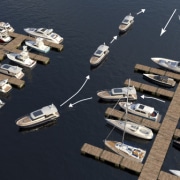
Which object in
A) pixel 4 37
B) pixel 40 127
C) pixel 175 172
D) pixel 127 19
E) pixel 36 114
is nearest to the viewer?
pixel 175 172

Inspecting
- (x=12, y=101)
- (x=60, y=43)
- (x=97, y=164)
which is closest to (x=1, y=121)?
(x=12, y=101)

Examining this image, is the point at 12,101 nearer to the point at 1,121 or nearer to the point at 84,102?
the point at 1,121

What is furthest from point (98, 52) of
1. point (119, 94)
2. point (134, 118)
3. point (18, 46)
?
point (134, 118)

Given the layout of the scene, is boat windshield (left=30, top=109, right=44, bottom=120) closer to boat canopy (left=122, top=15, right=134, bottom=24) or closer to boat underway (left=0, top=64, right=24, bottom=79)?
boat underway (left=0, top=64, right=24, bottom=79)

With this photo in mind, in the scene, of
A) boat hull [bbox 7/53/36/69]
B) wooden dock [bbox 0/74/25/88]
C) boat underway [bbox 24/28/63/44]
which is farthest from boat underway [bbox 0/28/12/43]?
wooden dock [bbox 0/74/25/88]

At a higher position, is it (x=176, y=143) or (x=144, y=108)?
(x=144, y=108)

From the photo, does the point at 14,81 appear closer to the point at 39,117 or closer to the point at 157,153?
the point at 39,117

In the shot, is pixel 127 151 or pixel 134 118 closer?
pixel 127 151

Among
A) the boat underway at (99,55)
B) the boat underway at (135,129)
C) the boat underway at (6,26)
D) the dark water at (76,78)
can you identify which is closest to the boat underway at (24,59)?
the dark water at (76,78)

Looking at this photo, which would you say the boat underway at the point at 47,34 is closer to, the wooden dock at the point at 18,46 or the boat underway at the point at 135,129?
the wooden dock at the point at 18,46
